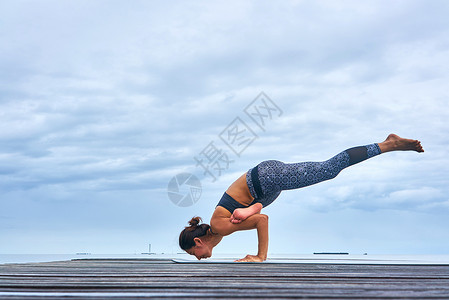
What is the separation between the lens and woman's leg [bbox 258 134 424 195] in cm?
688

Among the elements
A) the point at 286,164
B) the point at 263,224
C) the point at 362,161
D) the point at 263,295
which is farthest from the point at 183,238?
the point at 263,295

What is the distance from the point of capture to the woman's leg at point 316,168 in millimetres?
6883

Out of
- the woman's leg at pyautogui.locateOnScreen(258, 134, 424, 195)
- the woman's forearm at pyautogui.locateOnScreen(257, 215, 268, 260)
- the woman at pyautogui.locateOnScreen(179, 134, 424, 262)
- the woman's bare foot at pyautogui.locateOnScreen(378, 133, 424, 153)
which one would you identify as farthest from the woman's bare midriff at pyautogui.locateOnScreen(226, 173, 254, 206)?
the woman's bare foot at pyautogui.locateOnScreen(378, 133, 424, 153)

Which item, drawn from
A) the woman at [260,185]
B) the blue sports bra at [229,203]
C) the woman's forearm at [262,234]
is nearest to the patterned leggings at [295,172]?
the woman at [260,185]

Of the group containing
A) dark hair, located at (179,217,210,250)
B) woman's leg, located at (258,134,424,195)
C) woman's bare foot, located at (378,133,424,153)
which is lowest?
dark hair, located at (179,217,210,250)

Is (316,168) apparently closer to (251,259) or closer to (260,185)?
(260,185)

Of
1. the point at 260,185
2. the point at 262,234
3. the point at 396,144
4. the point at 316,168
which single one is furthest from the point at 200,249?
the point at 396,144

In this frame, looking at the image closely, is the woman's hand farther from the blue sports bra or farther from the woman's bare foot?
the woman's bare foot

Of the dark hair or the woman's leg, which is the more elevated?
the woman's leg

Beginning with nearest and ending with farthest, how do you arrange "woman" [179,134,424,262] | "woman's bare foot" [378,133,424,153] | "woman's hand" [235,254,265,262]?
1. "woman's hand" [235,254,265,262]
2. "woman" [179,134,424,262]
3. "woman's bare foot" [378,133,424,153]

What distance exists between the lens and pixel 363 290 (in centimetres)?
254

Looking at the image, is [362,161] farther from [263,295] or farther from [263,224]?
[263,295]

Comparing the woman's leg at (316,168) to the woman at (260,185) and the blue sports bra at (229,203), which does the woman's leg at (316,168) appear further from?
the blue sports bra at (229,203)

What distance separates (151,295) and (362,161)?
5187 millimetres
